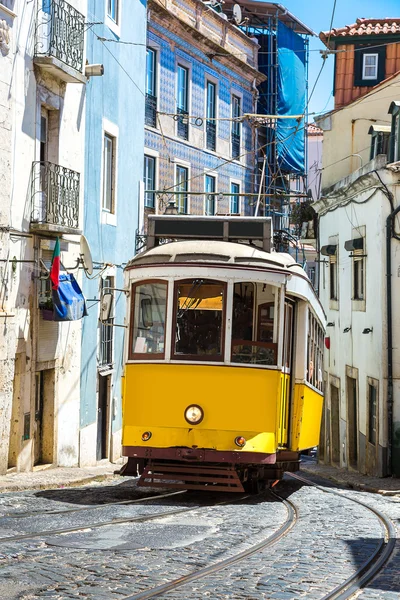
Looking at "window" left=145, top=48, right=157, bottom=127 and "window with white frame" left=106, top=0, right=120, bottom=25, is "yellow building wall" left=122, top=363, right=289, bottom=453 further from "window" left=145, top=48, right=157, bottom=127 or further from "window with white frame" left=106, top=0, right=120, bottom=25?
"window" left=145, top=48, right=157, bottom=127

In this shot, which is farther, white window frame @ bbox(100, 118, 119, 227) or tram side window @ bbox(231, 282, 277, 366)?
white window frame @ bbox(100, 118, 119, 227)

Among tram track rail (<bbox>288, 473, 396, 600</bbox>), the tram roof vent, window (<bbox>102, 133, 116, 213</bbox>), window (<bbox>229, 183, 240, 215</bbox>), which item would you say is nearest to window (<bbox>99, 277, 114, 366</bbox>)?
window (<bbox>102, 133, 116, 213</bbox>)

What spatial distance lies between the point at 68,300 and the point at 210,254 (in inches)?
208

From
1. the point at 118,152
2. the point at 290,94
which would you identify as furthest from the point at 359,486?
the point at 290,94

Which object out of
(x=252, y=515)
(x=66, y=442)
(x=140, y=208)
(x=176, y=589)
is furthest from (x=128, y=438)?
(x=140, y=208)

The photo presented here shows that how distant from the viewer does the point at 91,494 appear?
44.7ft

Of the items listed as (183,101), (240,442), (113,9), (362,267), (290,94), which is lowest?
(240,442)

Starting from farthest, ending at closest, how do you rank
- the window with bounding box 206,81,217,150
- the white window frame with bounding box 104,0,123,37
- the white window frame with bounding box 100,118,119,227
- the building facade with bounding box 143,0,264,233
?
the window with bounding box 206,81,217,150
the building facade with bounding box 143,0,264,233
the white window frame with bounding box 104,0,123,37
the white window frame with bounding box 100,118,119,227

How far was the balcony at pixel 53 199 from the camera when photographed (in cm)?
1745

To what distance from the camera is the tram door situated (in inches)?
520

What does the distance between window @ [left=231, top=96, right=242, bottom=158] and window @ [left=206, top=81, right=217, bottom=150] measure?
5.41 ft

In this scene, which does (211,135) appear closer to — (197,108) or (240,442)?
(197,108)

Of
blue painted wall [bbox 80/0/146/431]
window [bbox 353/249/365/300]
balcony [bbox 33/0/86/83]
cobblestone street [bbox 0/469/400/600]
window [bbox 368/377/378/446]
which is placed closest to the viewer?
cobblestone street [bbox 0/469/400/600]

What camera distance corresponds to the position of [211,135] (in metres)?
33.1
